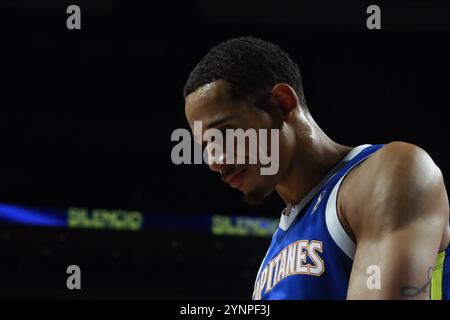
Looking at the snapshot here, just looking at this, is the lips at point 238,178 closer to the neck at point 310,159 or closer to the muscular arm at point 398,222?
the neck at point 310,159

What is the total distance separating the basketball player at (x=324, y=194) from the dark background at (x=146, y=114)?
14.7 ft

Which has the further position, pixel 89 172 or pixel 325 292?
pixel 89 172

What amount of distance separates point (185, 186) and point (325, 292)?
5093 mm

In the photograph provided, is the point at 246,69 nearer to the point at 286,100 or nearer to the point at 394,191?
the point at 286,100

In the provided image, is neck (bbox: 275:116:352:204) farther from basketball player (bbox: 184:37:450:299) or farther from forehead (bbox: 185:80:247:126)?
forehead (bbox: 185:80:247:126)

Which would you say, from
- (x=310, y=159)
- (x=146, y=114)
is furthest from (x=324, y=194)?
(x=146, y=114)

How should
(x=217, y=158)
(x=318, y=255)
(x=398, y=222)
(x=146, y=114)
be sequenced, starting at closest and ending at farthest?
(x=398, y=222) → (x=318, y=255) → (x=217, y=158) → (x=146, y=114)

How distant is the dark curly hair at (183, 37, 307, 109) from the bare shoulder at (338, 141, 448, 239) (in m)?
0.33

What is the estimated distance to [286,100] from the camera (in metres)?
1.50

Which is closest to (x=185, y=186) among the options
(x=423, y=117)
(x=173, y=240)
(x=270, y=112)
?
(x=173, y=240)

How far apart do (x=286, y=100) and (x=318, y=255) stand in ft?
1.25

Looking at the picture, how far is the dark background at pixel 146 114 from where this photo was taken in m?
5.95

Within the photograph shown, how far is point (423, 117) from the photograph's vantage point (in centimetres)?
620

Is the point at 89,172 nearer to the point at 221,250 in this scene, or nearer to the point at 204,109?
the point at 221,250
